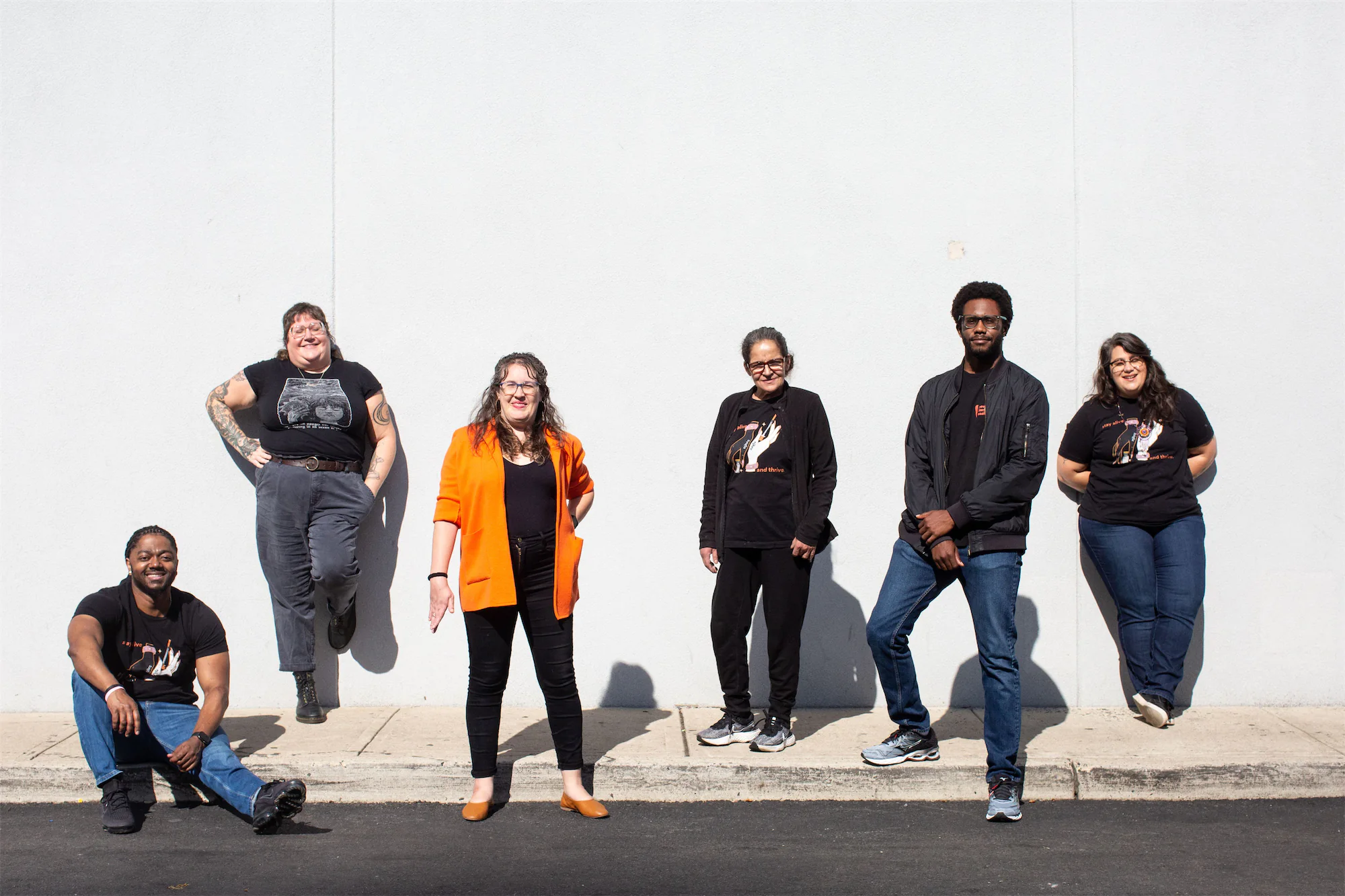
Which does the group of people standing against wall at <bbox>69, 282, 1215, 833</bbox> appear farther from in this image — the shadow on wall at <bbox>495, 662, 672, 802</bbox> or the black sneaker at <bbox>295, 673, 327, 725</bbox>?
the shadow on wall at <bbox>495, 662, 672, 802</bbox>

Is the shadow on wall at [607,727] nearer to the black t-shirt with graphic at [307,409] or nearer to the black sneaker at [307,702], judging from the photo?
the black sneaker at [307,702]

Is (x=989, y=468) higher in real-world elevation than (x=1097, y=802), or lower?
higher

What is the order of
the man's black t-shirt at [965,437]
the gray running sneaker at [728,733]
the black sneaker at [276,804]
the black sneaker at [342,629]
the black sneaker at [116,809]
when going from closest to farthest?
the black sneaker at [276,804] → the black sneaker at [116,809] → the man's black t-shirt at [965,437] → the gray running sneaker at [728,733] → the black sneaker at [342,629]

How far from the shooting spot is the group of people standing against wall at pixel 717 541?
465 cm

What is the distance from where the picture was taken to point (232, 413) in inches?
235

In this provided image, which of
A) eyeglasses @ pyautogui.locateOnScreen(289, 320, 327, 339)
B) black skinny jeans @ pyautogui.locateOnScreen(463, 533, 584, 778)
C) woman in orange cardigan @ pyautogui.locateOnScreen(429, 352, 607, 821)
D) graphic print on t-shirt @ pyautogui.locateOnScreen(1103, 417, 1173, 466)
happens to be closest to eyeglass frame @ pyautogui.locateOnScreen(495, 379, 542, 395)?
woman in orange cardigan @ pyautogui.locateOnScreen(429, 352, 607, 821)

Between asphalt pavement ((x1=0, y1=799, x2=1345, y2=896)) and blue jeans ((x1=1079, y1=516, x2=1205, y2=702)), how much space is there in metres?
0.95

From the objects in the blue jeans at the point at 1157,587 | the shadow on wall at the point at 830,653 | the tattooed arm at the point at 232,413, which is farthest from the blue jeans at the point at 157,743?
the blue jeans at the point at 1157,587

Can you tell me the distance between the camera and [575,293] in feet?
20.2

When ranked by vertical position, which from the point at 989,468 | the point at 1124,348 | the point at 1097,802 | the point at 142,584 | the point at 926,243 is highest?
the point at 926,243

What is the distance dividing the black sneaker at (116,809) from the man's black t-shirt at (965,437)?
3.53 meters

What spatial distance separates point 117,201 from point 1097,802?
573cm

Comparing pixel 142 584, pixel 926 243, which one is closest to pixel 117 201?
pixel 142 584

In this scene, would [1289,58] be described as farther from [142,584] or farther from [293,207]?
[142,584]
